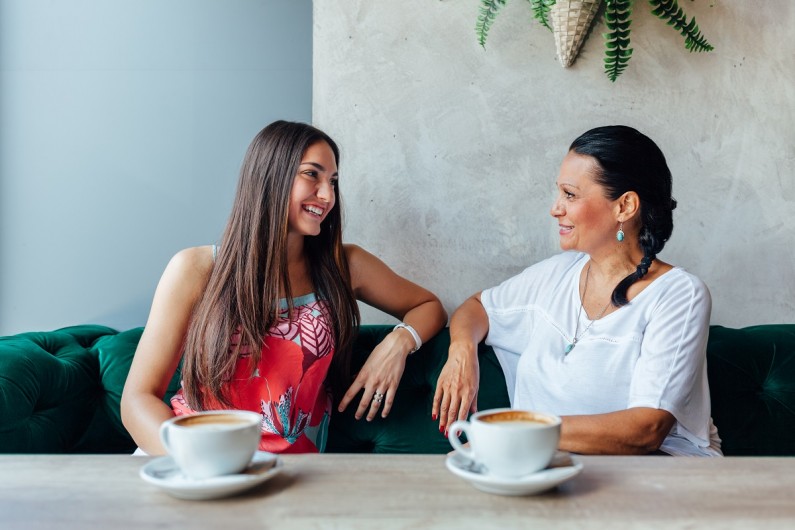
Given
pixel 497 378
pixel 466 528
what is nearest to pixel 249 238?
pixel 497 378

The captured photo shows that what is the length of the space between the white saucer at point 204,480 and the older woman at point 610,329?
28.7 inches

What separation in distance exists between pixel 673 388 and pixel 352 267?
83cm

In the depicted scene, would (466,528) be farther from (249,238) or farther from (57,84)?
(57,84)

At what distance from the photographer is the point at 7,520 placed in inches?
29.7

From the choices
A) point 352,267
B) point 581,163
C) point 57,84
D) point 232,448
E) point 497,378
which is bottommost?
point 497,378

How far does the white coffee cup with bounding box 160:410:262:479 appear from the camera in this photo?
0.80 m

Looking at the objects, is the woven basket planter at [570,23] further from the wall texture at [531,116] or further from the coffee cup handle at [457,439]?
the coffee cup handle at [457,439]

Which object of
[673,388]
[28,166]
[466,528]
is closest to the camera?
[466,528]

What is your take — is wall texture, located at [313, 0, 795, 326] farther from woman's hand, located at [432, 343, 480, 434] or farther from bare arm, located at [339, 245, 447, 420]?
woman's hand, located at [432, 343, 480, 434]

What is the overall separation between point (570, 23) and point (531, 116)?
0.27 metres

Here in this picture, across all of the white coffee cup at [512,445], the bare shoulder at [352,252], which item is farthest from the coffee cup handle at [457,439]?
the bare shoulder at [352,252]

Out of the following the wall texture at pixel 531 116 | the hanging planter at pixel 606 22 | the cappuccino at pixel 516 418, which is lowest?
the cappuccino at pixel 516 418

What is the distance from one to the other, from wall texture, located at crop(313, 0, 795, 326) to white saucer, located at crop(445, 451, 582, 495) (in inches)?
50.8

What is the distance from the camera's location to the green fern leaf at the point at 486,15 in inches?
76.9
